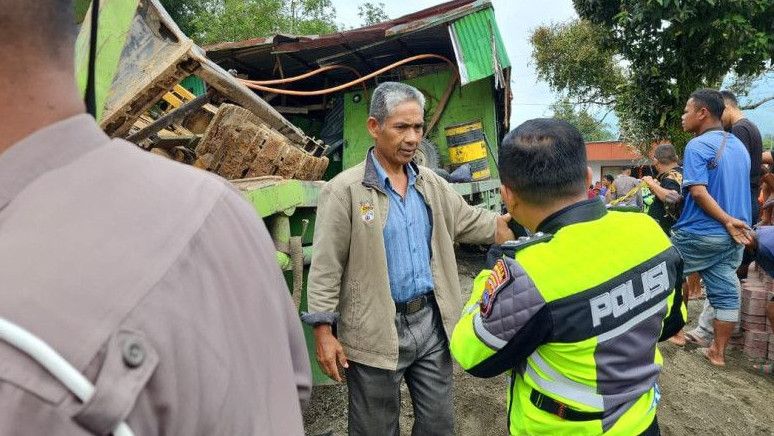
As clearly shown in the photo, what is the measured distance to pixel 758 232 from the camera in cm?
296

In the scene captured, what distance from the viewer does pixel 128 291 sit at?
1.58 feet

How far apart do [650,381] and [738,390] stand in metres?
2.62

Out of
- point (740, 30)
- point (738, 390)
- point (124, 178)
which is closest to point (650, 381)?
point (124, 178)

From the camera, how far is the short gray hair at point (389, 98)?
2.21 meters

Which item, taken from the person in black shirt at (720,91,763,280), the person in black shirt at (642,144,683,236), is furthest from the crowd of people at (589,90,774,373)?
the person in black shirt at (642,144,683,236)

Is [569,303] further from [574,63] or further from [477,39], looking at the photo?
[574,63]

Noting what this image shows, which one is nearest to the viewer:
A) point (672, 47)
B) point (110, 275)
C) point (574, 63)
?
point (110, 275)

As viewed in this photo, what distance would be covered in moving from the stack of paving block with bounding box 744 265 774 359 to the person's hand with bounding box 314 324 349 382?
11.7 feet

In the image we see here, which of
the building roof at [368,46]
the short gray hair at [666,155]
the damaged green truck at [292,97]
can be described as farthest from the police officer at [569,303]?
the building roof at [368,46]

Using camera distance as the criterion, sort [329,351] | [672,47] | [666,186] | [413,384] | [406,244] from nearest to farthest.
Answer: [329,351] < [406,244] < [413,384] < [666,186] < [672,47]

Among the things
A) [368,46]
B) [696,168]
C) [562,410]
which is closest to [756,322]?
[696,168]

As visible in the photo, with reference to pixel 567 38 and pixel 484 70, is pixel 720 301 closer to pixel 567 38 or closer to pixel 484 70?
pixel 484 70

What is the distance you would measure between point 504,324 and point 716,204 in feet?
9.44

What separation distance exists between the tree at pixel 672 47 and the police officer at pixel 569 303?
8.59 metres
